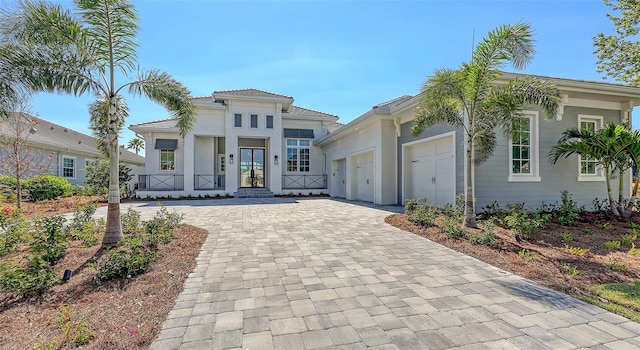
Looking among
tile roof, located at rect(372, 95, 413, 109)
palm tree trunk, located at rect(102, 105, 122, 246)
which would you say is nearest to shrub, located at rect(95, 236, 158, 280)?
palm tree trunk, located at rect(102, 105, 122, 246)

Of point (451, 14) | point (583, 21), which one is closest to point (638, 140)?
point (583, 21)

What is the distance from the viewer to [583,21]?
26.2 ft

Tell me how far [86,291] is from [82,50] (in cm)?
432

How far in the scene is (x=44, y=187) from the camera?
44.6 ft

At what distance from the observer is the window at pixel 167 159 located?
1755cm

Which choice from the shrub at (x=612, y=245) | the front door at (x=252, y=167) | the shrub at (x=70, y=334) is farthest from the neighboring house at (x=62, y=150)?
the shrub at (x=612, y=245)

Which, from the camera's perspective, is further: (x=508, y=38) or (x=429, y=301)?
(x=508, y=38)

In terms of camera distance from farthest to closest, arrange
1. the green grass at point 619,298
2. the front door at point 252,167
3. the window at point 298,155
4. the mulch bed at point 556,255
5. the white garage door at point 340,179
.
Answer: the window at point 298,155 < the front door at point 252,167 < the white garage door at point 340,179 < the mulch bed at point 556,255 < the green grass at point 619,298

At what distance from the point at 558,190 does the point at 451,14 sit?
6.83 meters

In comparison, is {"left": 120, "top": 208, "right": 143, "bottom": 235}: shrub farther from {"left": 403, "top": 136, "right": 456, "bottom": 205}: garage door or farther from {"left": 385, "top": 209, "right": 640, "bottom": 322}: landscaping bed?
{"left": 403, "top": 136, "right": 456, "bottom": 205}: garage door

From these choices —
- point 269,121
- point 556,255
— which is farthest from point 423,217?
point 269,121

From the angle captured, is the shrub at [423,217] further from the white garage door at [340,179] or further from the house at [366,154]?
the white garage door at [340,179]

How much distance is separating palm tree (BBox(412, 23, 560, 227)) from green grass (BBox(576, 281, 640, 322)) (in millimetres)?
3005

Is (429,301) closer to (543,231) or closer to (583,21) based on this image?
(543,231)
